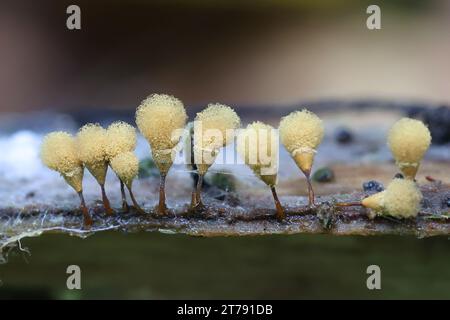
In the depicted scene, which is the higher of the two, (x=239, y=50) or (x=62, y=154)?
(x=239, y=50)

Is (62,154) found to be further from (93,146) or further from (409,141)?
(409,141)

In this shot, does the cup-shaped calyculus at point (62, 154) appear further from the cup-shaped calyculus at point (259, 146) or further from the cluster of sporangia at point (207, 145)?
the cup-shaped calyculus at point (259, 146)

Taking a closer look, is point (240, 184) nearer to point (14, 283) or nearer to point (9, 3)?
point (14, 283)

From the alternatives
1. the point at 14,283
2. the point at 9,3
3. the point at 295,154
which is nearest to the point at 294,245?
the point at 295,154

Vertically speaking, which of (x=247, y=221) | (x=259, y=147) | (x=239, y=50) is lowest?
(x=247, y=221)

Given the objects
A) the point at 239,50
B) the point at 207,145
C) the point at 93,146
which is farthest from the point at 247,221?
the point at 239,50
